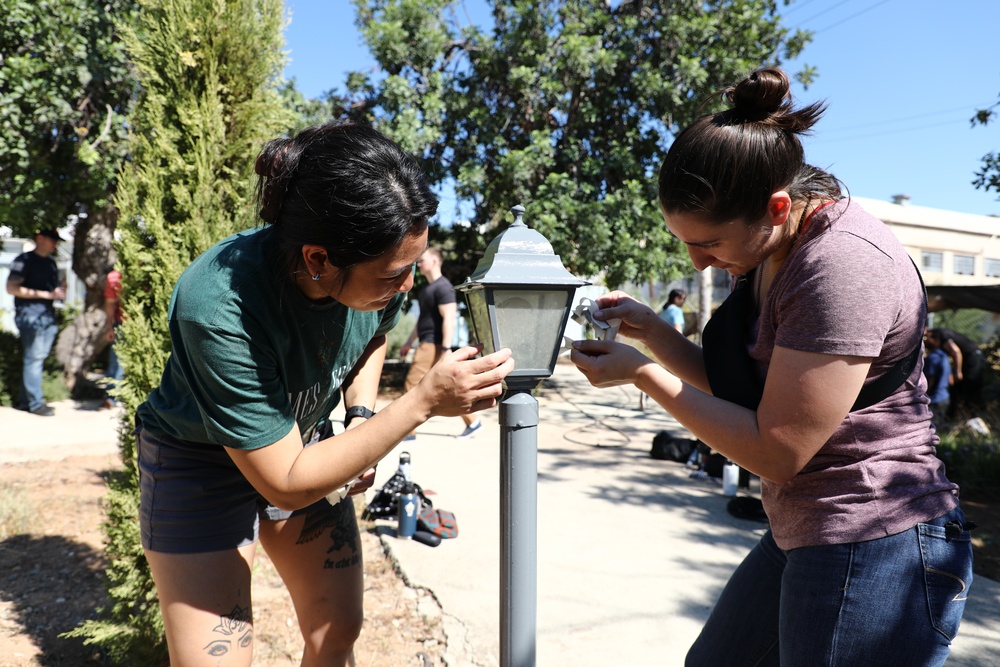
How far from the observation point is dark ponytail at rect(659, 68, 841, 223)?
4.61 feet

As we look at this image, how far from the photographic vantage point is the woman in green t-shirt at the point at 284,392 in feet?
4.91

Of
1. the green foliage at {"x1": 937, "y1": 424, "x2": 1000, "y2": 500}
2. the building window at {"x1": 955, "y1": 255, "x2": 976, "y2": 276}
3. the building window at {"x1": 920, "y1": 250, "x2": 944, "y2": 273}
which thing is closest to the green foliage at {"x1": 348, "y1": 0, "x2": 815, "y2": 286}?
the green foliage at {"x1": 937, "y1": 424, "x2": 1000, "y2": 500}

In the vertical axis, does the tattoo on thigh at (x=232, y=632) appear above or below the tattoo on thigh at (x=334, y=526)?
below

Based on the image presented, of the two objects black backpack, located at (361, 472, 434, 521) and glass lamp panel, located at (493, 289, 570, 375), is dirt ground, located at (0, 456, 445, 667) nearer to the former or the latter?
black backpack, located at (361, 472, 434, 521)

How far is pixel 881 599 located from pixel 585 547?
10.5 feet

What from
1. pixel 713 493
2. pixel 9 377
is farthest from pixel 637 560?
pixel 9 377

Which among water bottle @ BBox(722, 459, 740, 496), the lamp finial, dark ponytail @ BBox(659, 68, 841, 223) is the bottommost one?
water bottle @ BBox(722, 459, 740, 496)

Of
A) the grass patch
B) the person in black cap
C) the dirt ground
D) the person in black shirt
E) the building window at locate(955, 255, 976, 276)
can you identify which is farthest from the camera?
the building window at locate(955, 255, 976, 276)

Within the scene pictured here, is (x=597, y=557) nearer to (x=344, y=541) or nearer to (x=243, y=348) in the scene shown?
(x=344, y=541)

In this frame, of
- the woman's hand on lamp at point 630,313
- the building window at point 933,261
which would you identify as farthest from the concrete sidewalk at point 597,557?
the building window at point 933,261

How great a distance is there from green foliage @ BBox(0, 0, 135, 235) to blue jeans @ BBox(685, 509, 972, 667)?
770 centimetres

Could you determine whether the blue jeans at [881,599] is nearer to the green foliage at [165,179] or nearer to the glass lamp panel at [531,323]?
the glass lamp panel at [531,323]

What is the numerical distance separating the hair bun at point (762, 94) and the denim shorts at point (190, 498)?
156cm

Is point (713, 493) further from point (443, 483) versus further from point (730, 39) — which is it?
point (730, 39)
